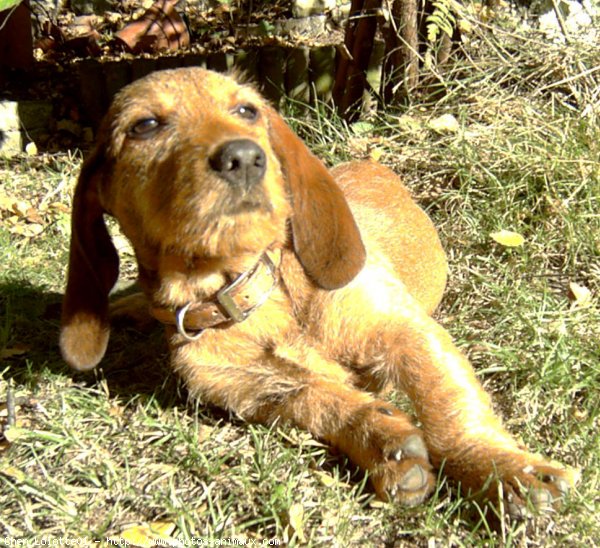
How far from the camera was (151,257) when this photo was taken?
121 inches

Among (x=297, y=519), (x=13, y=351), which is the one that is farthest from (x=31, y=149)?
(x=297, y=519)

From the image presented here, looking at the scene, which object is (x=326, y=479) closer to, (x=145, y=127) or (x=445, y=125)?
(x=145, y=127)

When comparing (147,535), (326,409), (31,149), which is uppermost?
(326,409)

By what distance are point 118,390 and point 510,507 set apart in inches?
73.1

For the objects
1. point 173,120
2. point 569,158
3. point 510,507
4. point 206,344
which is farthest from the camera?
point 569,158

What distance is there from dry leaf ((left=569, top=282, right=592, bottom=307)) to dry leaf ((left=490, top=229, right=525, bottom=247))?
0.36 m

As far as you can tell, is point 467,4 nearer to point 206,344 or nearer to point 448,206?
point 448,206

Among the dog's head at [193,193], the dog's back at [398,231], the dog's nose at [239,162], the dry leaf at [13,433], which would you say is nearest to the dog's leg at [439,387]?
the dog's head at [193,193]

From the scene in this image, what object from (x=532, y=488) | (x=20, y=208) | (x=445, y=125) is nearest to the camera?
(x=532, y=488)

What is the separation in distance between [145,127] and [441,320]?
1.83m

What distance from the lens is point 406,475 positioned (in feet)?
8.60

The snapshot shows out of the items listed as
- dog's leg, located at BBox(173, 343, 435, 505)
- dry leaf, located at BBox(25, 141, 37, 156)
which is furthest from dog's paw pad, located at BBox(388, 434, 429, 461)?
dry leaf, located at BBox(25, 141, 37, 156)

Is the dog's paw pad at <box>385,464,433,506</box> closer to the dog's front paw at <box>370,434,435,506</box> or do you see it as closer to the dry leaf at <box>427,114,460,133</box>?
the dog's front paw at <box>370,434,435,506</box>

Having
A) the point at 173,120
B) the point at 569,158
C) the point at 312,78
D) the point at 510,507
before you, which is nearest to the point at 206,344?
the point at 173,120
